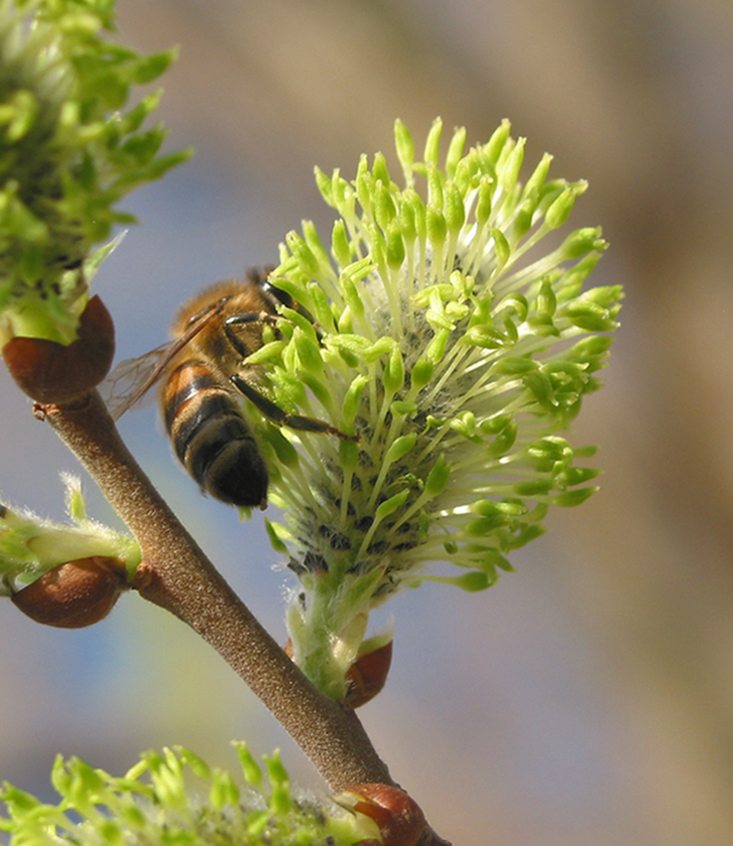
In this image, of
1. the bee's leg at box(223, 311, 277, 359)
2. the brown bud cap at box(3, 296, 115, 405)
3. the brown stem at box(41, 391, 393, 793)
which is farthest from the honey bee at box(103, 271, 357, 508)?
the brown bud cap at box(3, 296, 115, 405)

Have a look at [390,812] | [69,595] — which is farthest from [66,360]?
[390,812]

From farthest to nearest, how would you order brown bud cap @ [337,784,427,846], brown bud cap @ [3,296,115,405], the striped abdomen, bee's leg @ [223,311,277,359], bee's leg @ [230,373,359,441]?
bee's leg @ [223,311,277,359]
the striped abdomen
bee's leg @ [230,373,359,441]
brown bud cap @ [337,784,427,846]
brown bud cap @ [3,296,115,405]

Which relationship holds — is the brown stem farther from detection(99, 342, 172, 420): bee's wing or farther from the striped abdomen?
detection(99, 342, 172, 420): bee's wing

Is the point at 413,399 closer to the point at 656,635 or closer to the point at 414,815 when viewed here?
the point at 414,815

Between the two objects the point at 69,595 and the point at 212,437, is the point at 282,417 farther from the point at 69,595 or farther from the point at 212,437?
the point at 69,595

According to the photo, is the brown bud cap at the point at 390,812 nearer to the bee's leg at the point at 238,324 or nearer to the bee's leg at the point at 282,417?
the bee's leg at the point at 282,417

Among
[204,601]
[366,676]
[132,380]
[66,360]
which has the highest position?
[66,360]
